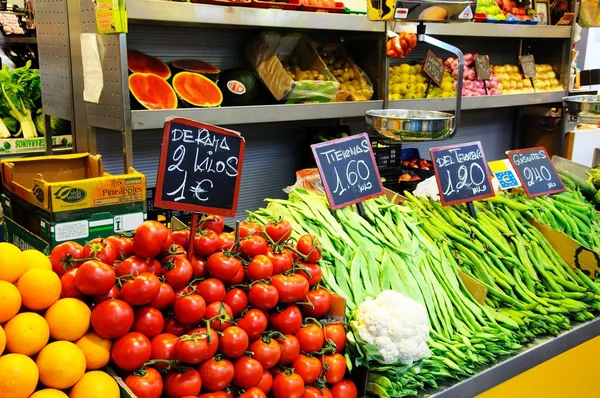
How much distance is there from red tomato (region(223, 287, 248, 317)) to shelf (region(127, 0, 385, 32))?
69.4 inches

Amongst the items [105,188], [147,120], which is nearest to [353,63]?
[147,120]

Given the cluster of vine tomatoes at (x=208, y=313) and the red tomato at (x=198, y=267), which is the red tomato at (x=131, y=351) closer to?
the cluster of vine tomatoes at (x=208, y=313)

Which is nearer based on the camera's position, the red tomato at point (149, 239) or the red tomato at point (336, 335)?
the red tomato at point (149, 239)

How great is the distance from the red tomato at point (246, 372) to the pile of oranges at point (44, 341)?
27cm

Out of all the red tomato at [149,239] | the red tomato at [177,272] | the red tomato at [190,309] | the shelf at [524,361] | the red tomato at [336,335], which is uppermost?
the red tomato at [149,239]

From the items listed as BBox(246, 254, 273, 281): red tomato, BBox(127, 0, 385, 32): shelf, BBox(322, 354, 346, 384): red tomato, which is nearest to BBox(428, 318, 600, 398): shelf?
BBox(322, 354, 346, 384): red tomato

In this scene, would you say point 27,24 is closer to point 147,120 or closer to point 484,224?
point 147,120

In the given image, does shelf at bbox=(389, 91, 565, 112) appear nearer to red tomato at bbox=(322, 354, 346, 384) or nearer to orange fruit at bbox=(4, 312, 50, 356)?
red tomato at bbox=(322, 354, 346, 384)

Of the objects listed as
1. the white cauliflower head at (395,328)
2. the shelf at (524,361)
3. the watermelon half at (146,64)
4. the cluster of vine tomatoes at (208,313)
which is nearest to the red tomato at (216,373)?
the cluster of vine tomatoes at (208,313)

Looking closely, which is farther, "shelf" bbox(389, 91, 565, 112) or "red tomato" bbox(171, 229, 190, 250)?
"shelf" bbox(389, 91, 565, 112)

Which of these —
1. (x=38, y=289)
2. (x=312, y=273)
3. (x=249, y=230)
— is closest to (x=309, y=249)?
(x=312, y=273)

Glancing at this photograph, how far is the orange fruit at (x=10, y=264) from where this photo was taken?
4.21ft

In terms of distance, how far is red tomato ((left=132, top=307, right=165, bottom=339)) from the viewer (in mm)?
1327

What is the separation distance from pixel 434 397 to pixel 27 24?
3937 millimetres
